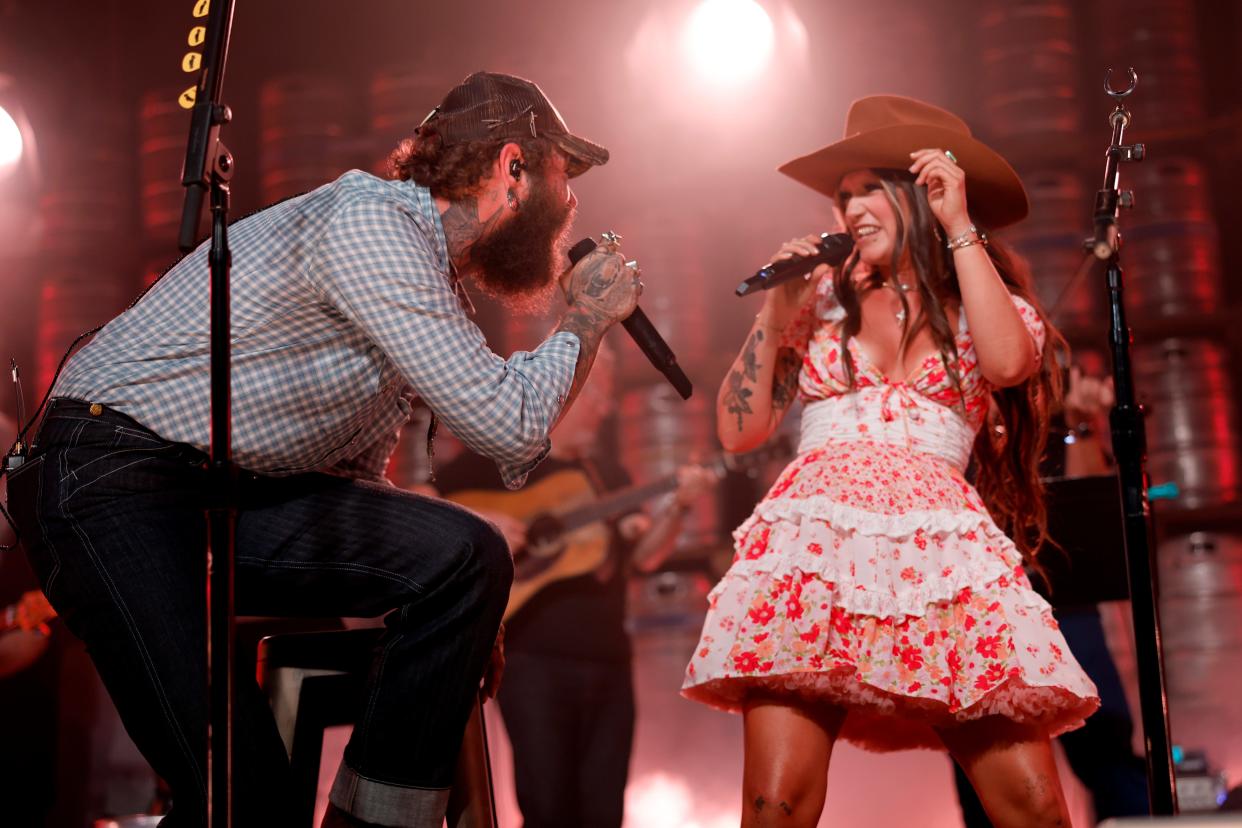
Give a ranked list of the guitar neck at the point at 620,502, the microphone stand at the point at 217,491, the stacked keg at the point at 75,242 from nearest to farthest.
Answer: the microphone stand at the point at 217,491 < the guitar neck at the point at 620,502 < the stacked keg at the point at 75,242

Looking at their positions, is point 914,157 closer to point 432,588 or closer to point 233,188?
point 432,588

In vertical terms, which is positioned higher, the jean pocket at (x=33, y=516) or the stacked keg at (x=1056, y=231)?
the stacked keg at (x=1056, y=231)

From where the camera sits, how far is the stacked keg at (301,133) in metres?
4.86

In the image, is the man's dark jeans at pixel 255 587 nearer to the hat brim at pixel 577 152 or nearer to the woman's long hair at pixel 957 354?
the hat brim at pixel 577 152

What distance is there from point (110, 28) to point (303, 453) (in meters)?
3.82

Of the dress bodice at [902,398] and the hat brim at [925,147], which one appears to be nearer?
the dress bodice at [902,398]

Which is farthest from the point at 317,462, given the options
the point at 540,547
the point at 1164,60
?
the point at 1164,60

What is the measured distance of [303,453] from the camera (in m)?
1.82

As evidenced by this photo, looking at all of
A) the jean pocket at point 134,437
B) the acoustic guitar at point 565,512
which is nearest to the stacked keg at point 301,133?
the acoustic guitar at point 565,512

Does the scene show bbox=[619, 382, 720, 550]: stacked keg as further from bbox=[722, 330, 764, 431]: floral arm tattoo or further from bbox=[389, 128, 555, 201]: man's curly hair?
bbox=[389, 128, 555, 201]: man's curly hair

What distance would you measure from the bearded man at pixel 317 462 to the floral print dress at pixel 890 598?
514 mm

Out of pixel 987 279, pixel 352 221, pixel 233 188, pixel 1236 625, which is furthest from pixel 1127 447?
pixel 233 188

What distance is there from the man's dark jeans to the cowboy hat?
1164 mm

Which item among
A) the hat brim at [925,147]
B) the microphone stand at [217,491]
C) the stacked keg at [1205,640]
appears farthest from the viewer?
the stacked keg at [1205,640]
